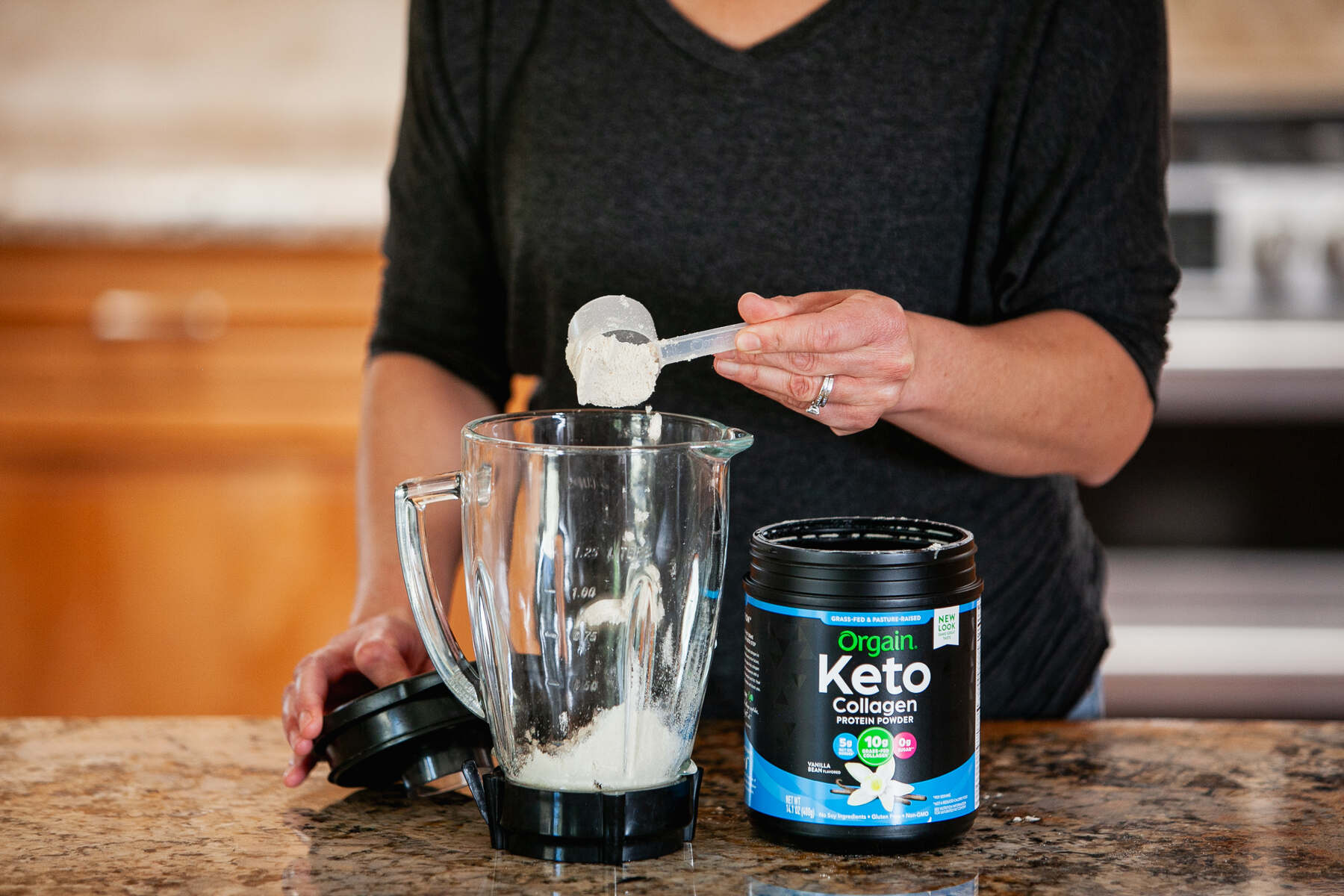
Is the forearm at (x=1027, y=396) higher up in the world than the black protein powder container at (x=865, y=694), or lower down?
higher up

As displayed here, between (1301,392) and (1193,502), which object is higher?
(1301,392)

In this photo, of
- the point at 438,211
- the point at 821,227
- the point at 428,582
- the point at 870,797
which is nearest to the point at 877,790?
the point at 870,797

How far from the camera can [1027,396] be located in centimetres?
85

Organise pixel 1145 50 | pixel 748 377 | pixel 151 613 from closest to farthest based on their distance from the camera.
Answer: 1. pixel 748 377
2. pixel 1145 50
3. pixel 151 613

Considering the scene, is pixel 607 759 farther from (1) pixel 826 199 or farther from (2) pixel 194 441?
(2) pixel 194 441

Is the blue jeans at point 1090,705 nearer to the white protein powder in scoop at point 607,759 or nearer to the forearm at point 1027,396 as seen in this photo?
the forearm at point 1027,396

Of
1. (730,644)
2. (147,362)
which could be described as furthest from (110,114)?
(730,644)

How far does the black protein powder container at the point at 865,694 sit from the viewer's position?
59 cm

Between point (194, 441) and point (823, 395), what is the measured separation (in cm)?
146

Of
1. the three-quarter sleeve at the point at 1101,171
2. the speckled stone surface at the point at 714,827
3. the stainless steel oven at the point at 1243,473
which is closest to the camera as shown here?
the speckled stone surface at the point at 714,827

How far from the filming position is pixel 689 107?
38.9 inches

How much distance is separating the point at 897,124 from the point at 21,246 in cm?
148

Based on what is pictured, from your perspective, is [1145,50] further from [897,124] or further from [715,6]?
[715,6]

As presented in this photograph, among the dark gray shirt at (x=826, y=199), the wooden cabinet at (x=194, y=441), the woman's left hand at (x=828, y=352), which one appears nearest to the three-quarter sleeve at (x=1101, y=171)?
the dark gray shirt at (x=826, y=199)
